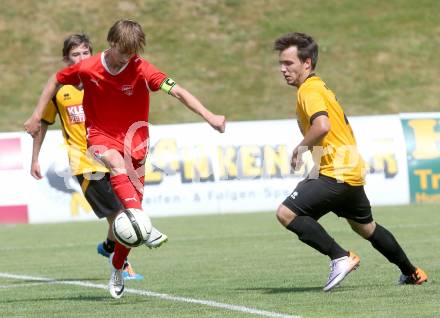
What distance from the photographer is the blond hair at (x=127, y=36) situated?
26.5 ft

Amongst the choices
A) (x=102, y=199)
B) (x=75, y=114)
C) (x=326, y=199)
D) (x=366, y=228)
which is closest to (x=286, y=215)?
(x=326, y=199)

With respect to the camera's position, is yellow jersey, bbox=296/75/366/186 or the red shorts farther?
the red shorts

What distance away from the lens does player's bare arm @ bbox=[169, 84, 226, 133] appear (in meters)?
7.75

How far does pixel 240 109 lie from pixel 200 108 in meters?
23.2

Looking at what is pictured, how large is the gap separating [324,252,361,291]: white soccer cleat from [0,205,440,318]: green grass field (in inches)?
3.3

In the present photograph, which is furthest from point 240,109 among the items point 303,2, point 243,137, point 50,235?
point 50,235

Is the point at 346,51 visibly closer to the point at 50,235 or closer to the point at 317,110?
the point at 50,235

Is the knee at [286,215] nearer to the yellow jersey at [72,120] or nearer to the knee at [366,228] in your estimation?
the knee at [366,228]

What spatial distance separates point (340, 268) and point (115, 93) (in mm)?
2189

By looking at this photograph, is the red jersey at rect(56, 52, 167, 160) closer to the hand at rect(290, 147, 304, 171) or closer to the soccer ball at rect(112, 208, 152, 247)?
the soccer ball at rect(112, 208, 152, 247)

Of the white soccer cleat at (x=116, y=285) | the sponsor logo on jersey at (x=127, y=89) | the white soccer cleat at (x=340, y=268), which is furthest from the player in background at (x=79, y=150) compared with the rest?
the white soccer cleat at (x=340, y=268)

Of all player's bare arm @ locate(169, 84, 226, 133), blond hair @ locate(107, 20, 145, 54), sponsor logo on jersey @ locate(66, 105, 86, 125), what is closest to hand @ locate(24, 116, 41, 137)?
blond hair @ locate(107, 20, 145, 54)

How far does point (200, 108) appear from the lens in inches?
314

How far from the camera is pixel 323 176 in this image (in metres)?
8.57
